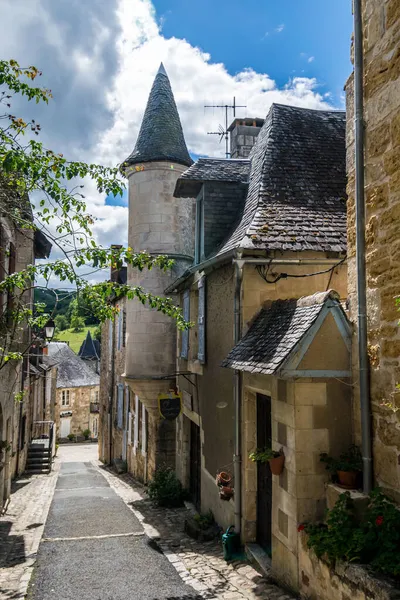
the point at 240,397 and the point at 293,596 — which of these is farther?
the point at 240,397

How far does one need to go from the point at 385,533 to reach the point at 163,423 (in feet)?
32.3

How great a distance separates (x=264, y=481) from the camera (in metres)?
6.84

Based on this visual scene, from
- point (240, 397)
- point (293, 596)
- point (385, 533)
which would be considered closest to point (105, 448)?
point (240, 397)

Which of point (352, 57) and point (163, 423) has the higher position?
point (352, 57)

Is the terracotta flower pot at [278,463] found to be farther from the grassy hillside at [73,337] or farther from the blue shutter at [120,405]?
the grassy hillside at [73,337]

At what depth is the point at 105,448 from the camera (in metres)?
22.2

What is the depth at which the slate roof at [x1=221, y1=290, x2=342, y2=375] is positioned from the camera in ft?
17.7

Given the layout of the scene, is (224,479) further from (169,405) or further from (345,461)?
(169,405)

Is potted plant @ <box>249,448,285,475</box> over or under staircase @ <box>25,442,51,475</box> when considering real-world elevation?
over

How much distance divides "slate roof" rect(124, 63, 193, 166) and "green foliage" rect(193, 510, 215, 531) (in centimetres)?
813

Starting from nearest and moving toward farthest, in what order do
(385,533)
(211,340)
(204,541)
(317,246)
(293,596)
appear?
(385,533)
(293,596)
(317,246)
(204,541)
(211,340)

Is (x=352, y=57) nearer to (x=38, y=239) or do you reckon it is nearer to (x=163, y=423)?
(x=163, y=423)

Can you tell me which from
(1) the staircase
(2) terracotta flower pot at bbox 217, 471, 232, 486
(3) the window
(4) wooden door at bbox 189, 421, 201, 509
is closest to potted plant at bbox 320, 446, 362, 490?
(2) terracotta flower pot at bbox 217, 471, 232, 486

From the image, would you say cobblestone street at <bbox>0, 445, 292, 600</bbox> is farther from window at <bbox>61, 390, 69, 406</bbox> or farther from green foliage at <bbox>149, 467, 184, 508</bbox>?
window at <bbox>61, 390, 69, 406</bbox>
